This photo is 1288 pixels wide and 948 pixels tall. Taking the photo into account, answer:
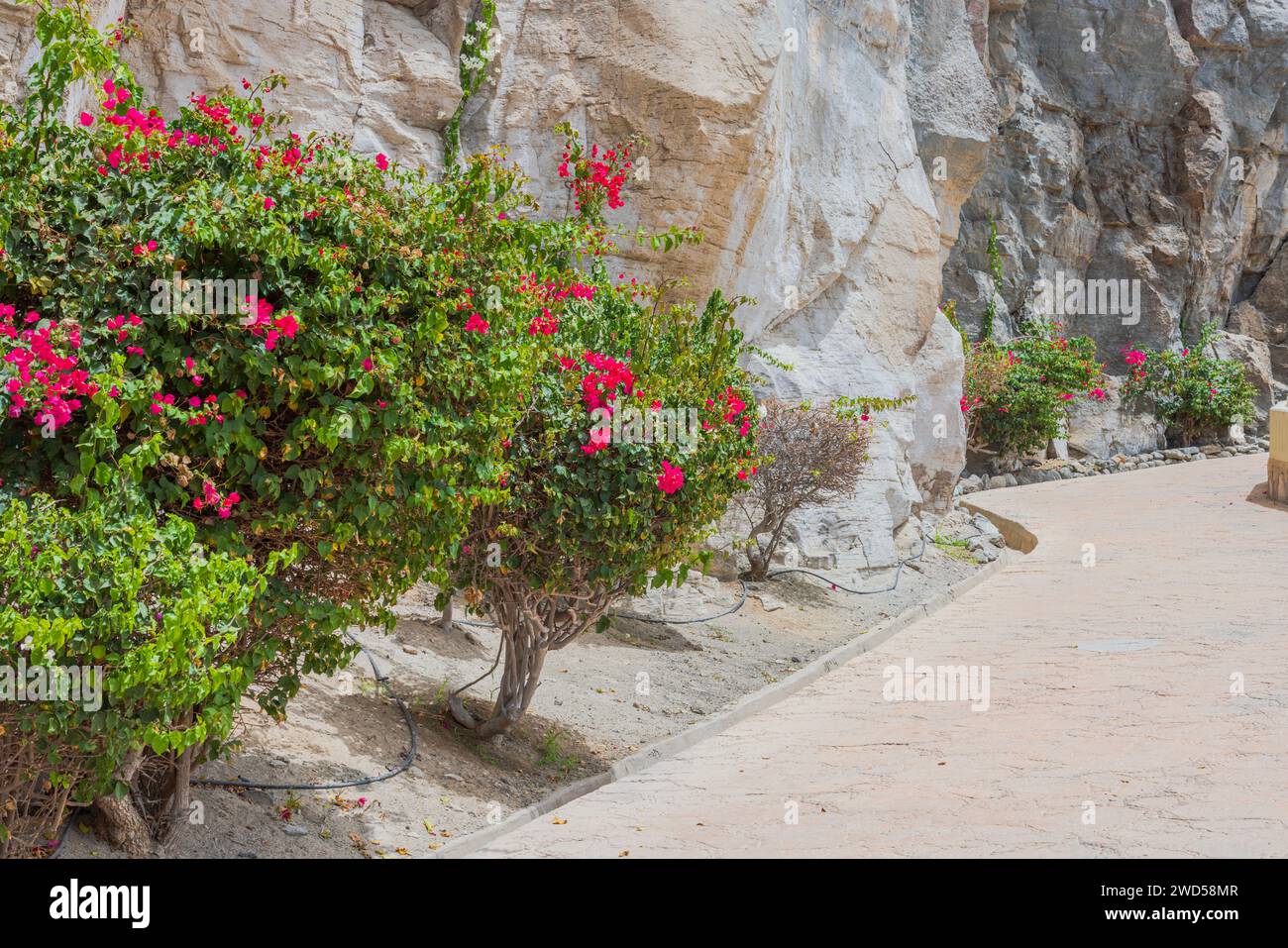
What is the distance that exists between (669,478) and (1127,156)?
2997cm

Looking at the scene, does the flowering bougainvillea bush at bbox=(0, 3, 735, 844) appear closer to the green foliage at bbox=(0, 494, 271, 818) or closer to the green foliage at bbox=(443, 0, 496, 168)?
the green foliage at bbox=(0, 494, 271, 818)

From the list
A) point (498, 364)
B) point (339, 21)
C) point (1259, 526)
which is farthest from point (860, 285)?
point (498, 364)

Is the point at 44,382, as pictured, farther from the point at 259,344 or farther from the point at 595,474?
the point at 595,474

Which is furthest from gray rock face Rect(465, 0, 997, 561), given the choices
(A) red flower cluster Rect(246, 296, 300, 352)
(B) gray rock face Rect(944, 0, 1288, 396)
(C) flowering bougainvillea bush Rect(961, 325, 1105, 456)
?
(B) gray rock face Rect(944, 0, 1288, 396)

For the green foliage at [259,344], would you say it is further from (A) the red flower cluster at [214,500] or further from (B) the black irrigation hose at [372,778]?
(B) the black irrigation hose at [372,778]

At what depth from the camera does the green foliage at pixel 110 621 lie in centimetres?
345

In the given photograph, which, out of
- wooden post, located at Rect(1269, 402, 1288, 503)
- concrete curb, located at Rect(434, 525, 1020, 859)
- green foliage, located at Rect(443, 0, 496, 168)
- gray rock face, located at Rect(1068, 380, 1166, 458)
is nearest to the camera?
concrete curb, located at Rect(434, 525, 1020, 859)

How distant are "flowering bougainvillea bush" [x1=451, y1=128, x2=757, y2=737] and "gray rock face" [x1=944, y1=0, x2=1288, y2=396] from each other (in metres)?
23.5

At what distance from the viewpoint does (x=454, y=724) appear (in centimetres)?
717

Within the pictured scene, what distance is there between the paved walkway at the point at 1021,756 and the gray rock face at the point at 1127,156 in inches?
777

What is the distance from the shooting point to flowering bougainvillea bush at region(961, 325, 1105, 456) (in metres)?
25.1

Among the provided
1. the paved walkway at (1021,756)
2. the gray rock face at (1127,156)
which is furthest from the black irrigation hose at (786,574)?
the gray rock face at (1127,156)

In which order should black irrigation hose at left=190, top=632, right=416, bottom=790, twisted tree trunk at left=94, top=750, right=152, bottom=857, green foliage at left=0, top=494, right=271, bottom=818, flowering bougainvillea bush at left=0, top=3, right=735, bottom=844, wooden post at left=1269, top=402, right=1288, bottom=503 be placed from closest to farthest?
green foliage at left=0, top=494, right=271, bottom=818 < flowering bougainvillea bush at left=0, top=3, right=735, bottom=844 < twisted tree trunk at left=94, top=750, right=152, bottom=857 < black irrigation hose at left=190, top=632, right=416, bottom=790 < wooden post at left=1269, top=402, right=1288, bottom=503

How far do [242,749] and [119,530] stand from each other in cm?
237
